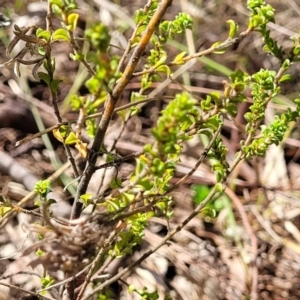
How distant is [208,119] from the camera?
2.65ft

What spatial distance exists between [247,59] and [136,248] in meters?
→ 1.13

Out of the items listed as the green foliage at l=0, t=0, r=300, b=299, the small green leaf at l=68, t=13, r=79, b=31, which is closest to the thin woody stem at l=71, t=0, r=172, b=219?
the green foliage at l=0, t=0, r=300, b=299

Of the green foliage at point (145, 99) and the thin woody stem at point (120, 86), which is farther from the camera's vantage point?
the thin woody stem at point (120, 86)

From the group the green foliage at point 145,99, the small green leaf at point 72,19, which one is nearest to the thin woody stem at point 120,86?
the green foliage at point 145,99

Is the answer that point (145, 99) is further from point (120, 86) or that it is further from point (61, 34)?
point (61, 34)

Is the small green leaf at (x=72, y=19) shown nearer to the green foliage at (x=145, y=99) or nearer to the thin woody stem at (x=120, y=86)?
the green foliage at (x=145, y=99)

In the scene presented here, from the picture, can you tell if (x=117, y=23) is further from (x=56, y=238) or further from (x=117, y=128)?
(x=56, y=238)

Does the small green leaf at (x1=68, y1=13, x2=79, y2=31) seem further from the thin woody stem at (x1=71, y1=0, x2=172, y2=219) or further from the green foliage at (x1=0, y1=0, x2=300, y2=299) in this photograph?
the thin woody stem at (x1=71, y1=0, x2=172, y2=219)

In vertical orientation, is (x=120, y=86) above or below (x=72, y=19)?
below

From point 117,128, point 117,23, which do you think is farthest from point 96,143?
point 117,23

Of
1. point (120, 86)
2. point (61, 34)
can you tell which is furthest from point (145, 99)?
point (61, 34)

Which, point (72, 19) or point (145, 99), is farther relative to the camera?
point (145, 99)

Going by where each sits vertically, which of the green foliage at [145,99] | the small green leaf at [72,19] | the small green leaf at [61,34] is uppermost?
the small green leaf at [72,19]

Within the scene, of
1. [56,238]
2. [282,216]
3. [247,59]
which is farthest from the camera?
[247,59]
